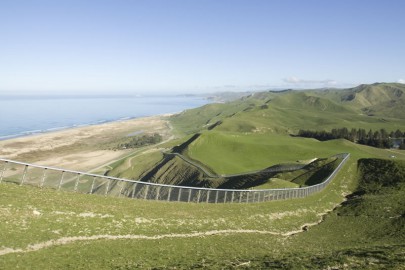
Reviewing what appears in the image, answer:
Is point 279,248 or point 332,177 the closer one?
point 279,248

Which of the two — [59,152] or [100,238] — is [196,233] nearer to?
[100,238]

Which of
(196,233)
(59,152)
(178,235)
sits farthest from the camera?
(59,152)

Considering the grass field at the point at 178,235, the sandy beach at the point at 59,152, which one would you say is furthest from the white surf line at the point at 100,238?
the sandy beach at the point at 59,152

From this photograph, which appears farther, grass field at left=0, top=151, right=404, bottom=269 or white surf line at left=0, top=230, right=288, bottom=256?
grass field at left=0, top=151, right=404, bottom=269

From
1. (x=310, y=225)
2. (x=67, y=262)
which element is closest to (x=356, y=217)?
(x=310, y=225)

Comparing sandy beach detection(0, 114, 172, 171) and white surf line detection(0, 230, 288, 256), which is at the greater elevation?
white surf line detection(0, 230, 288, 256)

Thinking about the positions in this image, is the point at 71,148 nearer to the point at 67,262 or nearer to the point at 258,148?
the point at 258,148

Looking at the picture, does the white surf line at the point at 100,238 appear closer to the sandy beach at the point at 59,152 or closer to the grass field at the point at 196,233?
the grass field at the point at 196,233

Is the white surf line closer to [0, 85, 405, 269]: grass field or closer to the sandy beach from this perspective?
[0, 85, 405, 269]: grass field

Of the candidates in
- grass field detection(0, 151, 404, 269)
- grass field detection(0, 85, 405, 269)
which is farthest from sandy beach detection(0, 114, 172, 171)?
grass field detection(0, 151, 404, 269)

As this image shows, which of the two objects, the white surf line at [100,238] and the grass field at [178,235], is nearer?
the white surf line at [100,238]

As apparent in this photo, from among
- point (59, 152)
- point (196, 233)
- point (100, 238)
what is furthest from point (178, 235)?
point (59, 152)
